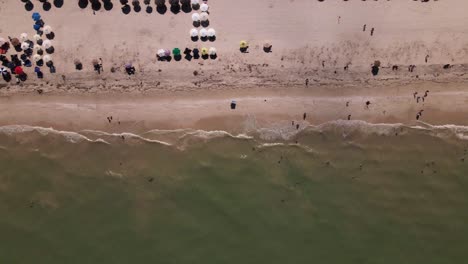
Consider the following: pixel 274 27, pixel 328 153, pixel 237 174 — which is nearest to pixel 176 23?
pixel 274 27

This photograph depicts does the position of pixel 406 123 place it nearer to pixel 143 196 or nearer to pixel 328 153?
pixel 328 153

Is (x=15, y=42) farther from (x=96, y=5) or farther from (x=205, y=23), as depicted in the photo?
(x=205, y=23)

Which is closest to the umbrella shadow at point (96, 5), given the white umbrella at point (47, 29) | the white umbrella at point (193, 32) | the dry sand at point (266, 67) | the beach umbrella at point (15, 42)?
the dry sand at point (266, 67)

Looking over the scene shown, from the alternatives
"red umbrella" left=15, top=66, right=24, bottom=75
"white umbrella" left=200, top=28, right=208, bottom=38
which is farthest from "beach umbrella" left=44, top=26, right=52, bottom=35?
"white umbrella" left=200, top=28, right=208, bottom=38

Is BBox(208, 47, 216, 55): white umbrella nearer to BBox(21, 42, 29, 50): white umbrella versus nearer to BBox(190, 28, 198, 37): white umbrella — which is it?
BBox(190, 28, 198, 37): white umbrella

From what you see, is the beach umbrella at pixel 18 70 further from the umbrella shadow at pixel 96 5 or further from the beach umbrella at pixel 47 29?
the umbrella shadow at pixel 96 5

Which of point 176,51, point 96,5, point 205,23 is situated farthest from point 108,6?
point 205,23
